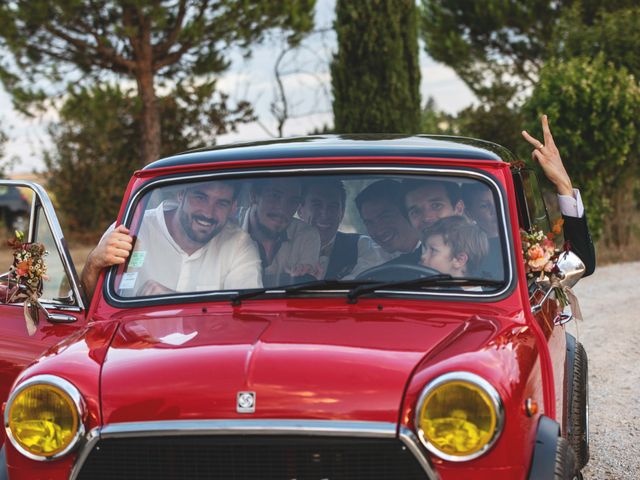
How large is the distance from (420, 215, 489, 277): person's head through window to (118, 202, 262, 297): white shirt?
2.23ft

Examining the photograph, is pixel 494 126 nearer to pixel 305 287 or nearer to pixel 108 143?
pixel 108 143

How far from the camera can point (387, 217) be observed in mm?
4195

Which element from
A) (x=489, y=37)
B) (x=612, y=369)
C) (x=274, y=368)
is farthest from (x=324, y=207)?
(x=489, y=37)

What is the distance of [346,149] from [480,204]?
0.61m

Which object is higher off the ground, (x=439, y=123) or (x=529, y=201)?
(x=439, y=123)

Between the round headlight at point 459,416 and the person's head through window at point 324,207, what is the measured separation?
127 cm

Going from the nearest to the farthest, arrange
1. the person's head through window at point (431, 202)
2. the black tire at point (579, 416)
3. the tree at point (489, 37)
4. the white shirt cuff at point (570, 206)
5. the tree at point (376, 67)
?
the person's head through window at point (431, 202) → the black tire at point (579, 416) → the white shirt cuff at point (570, 206) → the tree at point (376, 67) → the tree at point (489, 37)

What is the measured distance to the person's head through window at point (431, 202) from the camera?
4121 millimetres

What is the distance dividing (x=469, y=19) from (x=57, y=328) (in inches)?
1044

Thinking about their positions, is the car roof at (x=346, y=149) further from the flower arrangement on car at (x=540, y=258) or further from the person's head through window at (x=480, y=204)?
the flower arrangement on car at (x=540, y=258)

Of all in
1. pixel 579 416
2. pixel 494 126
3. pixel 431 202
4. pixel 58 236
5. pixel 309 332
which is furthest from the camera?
pixel 494 126

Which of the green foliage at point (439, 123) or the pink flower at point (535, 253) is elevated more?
the green foliage at point (439, 123)

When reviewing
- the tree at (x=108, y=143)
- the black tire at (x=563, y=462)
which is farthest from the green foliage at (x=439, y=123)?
the black tire at (x=563, y=462)

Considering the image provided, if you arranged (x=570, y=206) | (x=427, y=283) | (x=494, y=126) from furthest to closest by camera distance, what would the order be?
(x=494, y=126) < (x=570, y=206) < (x=427, y=283)
